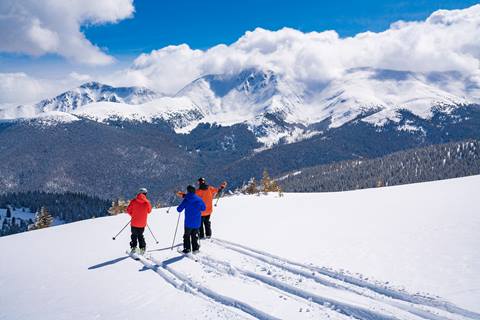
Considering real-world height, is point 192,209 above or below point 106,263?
above

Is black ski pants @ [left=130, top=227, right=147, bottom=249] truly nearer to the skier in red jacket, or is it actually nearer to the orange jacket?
the skier in red jacket

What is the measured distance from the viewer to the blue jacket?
16938 millimetres

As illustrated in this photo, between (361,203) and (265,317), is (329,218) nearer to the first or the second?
(361,203)

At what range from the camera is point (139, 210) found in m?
17.7

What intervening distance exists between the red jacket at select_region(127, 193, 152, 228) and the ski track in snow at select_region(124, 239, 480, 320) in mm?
2467

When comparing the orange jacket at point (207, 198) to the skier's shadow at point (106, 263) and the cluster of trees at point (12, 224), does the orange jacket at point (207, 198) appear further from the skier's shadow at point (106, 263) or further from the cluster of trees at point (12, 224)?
the cluster of trees at point (12, 224)

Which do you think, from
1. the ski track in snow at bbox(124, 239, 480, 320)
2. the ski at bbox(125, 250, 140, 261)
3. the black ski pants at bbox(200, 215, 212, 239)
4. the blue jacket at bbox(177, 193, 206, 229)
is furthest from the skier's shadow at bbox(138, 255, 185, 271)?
the black ski pants at bbox(200, 215, 212, 239)

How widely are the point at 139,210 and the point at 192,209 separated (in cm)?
249

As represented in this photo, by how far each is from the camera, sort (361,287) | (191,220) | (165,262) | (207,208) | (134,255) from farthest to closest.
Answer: (207,208), (134,255), (191,220), (165,262), (361,287)

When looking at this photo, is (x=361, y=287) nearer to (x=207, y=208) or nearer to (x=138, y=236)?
(x=207, y=208)

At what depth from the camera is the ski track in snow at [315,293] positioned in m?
9.62

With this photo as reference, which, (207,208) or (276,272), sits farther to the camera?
(207,208)

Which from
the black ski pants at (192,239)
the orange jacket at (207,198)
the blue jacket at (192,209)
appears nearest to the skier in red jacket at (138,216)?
the blue jacket at (192,209)

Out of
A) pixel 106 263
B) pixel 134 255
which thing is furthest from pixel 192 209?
pixel 106 263
